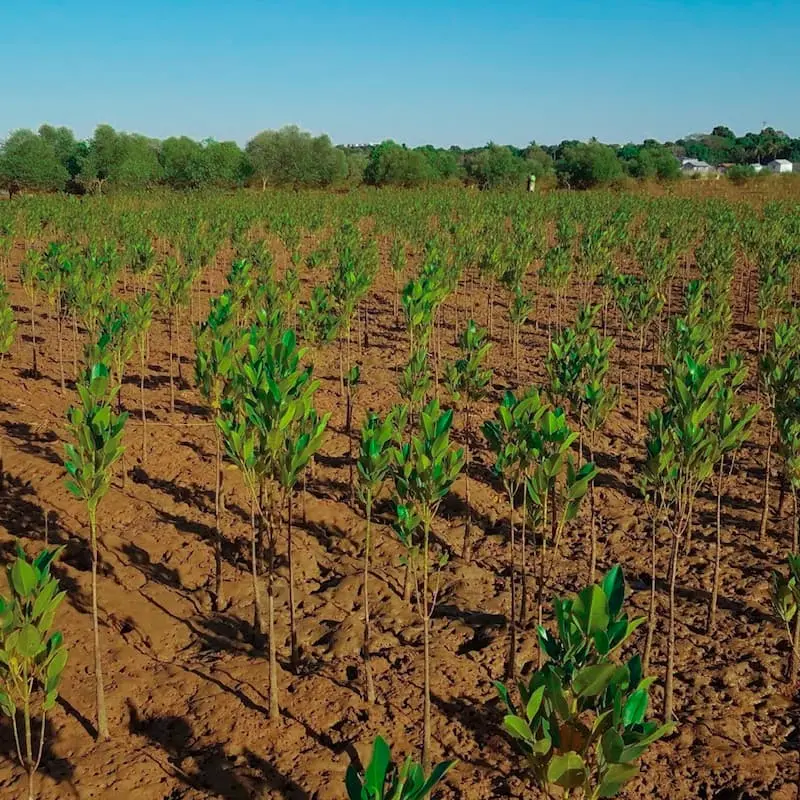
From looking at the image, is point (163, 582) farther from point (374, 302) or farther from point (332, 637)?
point (374, 302)

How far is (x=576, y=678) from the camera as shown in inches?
123

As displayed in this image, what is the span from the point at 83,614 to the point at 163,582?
2.91 ft

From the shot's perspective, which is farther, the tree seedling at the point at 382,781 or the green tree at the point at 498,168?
the green tree at the point at 498,168

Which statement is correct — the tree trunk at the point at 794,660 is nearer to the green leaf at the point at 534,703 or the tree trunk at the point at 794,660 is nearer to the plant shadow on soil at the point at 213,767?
the green leaf at the point at 534,703

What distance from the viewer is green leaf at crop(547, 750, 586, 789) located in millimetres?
2984

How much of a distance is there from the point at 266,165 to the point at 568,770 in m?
68.4

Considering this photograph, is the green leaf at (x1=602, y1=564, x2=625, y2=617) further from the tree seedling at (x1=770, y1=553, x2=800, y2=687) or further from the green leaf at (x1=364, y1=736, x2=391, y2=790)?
the tree seedling at (x1=770, y1=553, x2=800, y2=687)

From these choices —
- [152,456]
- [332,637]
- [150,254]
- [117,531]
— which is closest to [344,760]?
[332,637]

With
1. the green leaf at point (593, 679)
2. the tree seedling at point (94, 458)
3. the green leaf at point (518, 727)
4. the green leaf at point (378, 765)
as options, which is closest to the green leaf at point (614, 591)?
the green leaf at point (593, 679)

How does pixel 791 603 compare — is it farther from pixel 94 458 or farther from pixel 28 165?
pixel 28 165

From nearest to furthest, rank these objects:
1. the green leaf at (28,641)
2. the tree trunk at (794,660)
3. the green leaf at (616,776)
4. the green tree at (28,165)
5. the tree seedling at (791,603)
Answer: the green leaf at (616,776), the green leaf at (28,641), the tree seedling at (791,603), the tree trunk at (794,660), the green tree at (28,165)

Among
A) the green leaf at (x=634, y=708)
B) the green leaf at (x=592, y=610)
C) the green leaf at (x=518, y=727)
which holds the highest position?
the green leaf at (x=592, y=610)

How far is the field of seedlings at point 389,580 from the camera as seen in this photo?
189 inches

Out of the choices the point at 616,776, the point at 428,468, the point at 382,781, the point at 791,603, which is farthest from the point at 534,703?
the point at 791,603
